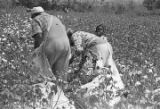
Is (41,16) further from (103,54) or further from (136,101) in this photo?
(136,101)

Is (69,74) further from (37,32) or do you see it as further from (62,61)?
(37,32)

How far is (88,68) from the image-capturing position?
7395mm

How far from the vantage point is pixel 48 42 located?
7.51 meters

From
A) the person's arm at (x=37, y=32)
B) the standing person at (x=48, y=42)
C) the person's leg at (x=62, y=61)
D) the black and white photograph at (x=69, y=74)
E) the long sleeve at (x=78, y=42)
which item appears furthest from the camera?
the person's leg at (x=62, y=61)

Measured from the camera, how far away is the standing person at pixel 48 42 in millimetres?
7363

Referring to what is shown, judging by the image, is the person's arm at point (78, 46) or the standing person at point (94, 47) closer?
the person's arm at point (78, 46)

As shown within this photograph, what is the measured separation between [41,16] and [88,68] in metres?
1.01

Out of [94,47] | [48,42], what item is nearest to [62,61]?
[48,42]

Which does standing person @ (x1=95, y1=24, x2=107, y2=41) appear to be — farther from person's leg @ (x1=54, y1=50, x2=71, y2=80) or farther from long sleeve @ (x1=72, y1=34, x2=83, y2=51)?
person's leg @ (x1=54, y1=50, x2=71, y2=80)

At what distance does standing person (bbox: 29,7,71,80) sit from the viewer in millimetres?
7363

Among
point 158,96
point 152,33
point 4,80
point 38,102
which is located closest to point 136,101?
point 158,96

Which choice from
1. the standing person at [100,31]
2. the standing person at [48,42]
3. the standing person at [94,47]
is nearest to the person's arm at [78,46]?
the standing person at [94,47]

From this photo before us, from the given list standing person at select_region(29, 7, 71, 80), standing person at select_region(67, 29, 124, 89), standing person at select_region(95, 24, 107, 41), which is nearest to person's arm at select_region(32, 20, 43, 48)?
standing person at select_region(29, 7, 71, 80)

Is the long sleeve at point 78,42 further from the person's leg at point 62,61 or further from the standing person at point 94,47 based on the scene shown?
the person's leg at point 62,61
